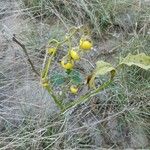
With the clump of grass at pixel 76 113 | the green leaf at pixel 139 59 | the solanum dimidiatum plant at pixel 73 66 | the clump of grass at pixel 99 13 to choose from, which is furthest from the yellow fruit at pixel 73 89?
the clump of grass at pixel 99 13

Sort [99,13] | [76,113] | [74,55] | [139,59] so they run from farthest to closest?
[99,13]
[76,113]
[139,59]
[74,55]

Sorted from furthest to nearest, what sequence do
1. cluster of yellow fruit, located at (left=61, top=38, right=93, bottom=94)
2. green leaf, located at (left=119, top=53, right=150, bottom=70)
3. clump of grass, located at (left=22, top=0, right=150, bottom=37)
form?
clump of grass, located at (left=22, top=0, right=150, bottom=37)
green leaf, located at (left=119, top=53, right=150, bottom=70)
cluster of yellow fruit, located at (left=61, top=38, right=93, bottom=94)

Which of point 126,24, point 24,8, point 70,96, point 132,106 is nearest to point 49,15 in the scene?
point 24,8

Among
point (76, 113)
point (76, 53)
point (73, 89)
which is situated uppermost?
point (76, 53)

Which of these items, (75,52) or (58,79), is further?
(58,79)

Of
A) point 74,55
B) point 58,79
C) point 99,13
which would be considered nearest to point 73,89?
point 58,79

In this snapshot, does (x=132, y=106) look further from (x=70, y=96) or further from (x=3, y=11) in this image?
(x=3, y=11)

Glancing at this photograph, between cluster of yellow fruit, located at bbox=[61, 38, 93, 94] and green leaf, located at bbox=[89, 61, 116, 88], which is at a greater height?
cluster of yellow fruit, located at bbox=[61, 38, 93, 94]

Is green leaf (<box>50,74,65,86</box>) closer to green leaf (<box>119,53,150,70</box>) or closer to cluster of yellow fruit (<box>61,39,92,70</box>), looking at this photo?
cluster of yellow fruit (<box>61,39,92,70</box>)

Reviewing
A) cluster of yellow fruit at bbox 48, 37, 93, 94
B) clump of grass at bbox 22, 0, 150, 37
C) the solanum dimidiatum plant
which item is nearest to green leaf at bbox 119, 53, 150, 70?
the solanum dimidiatum plant

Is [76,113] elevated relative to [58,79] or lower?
lower

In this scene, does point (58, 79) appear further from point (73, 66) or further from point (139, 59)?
point (139, 59)
